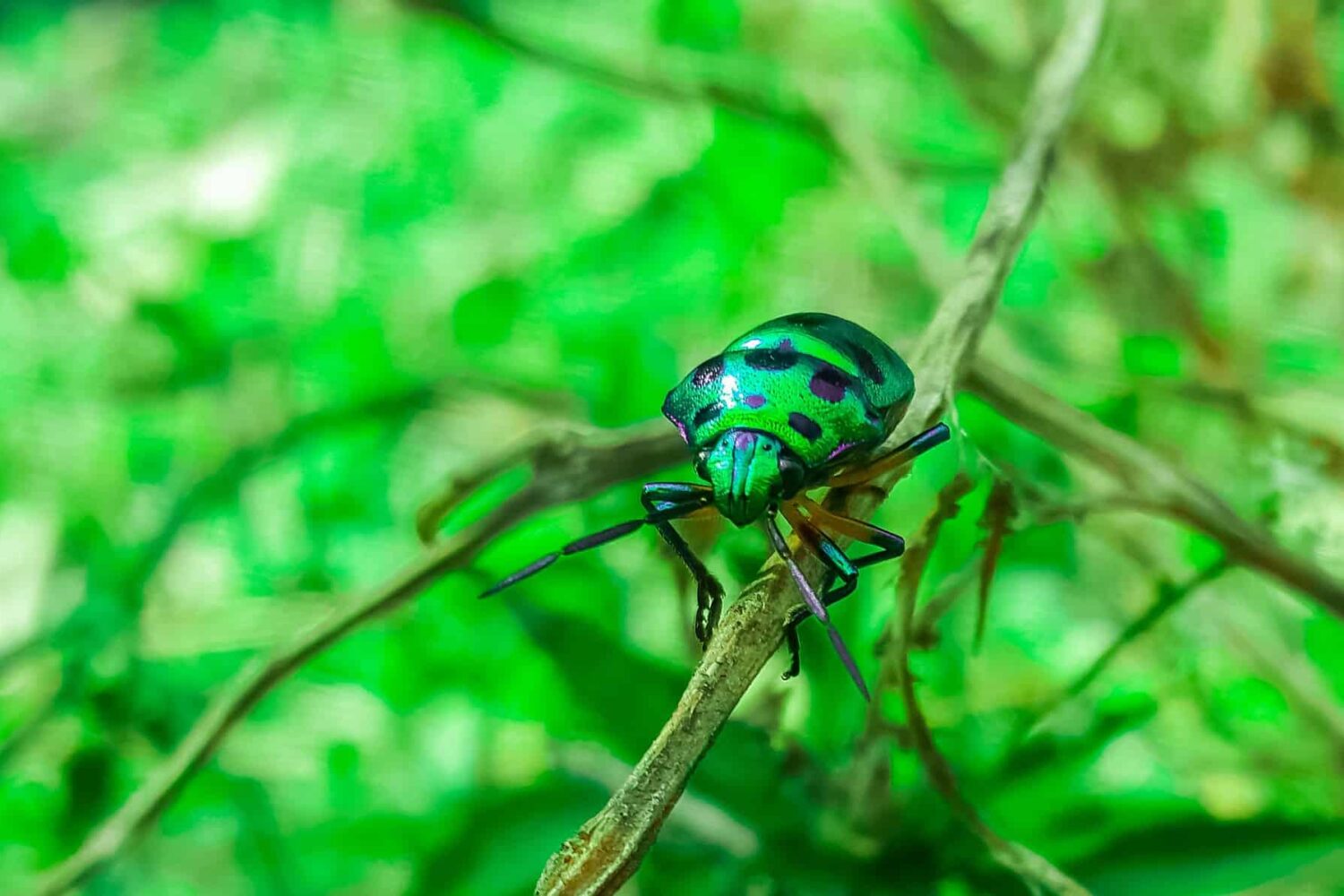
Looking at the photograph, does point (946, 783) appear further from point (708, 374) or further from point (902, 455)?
point (708, 374)

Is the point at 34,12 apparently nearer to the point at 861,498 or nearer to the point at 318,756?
the point at 318,756

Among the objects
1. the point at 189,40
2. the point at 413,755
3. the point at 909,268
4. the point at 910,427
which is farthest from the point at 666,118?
the point at 910,427

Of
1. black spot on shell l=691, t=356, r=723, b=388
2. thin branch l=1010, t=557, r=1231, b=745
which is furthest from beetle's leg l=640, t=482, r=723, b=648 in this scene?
thin branch l=1010, t=557, r=1231, b=745

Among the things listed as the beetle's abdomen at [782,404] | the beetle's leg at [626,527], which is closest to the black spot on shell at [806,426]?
the beetle's abdomen at [782,404]

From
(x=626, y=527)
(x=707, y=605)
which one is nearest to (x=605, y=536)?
(x=626, y=527)

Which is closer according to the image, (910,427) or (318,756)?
(910,427)
